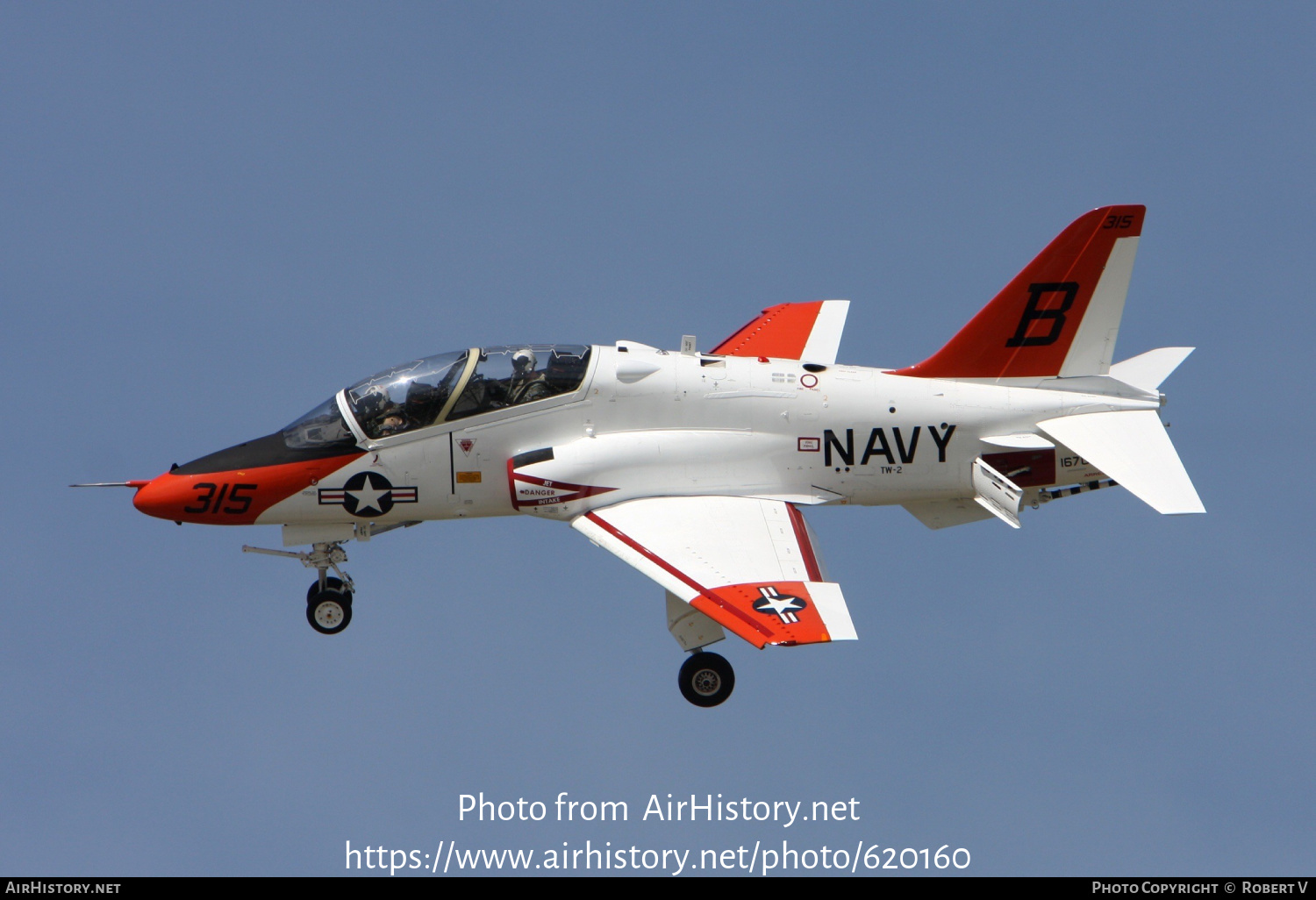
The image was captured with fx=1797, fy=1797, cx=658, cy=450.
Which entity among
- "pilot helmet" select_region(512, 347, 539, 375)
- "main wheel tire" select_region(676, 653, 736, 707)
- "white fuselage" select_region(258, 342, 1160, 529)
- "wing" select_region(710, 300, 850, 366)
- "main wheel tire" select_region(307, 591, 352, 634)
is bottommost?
"main wheel tire" select_region(676, 653, 736, 707)

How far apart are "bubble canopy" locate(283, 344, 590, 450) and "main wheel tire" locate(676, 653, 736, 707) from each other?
3.76 meters

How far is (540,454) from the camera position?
72.5ft

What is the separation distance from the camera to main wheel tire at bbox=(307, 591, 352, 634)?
2286 centimetres

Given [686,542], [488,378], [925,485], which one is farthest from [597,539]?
[925,485]

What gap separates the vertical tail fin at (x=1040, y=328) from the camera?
2267 centimetres

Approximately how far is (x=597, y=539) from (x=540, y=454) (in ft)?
4.67

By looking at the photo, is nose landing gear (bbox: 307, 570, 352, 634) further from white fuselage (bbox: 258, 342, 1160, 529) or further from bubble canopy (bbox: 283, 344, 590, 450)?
bubble canopy (bbox: 283, 344, 590, 450)

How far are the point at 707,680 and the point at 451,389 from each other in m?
4.78

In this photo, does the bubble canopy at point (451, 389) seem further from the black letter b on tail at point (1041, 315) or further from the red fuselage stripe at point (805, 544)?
the black letter b on tail at point (1041, 315)

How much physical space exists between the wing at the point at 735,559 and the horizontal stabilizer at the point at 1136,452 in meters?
3.54

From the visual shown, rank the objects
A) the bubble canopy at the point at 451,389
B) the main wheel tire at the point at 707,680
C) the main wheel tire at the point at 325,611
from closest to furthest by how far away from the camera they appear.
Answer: the main wheel tire at the point at 707,680, the bubble canopy at the point at 451,389, the main wheel tire at the point at 325,611

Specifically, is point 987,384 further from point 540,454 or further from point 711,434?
point 540,454

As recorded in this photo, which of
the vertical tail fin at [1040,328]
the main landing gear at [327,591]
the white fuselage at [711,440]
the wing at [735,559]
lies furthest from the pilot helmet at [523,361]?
the vertical tail fin at [1040,328]

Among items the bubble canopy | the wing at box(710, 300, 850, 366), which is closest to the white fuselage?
the bubble canopy
